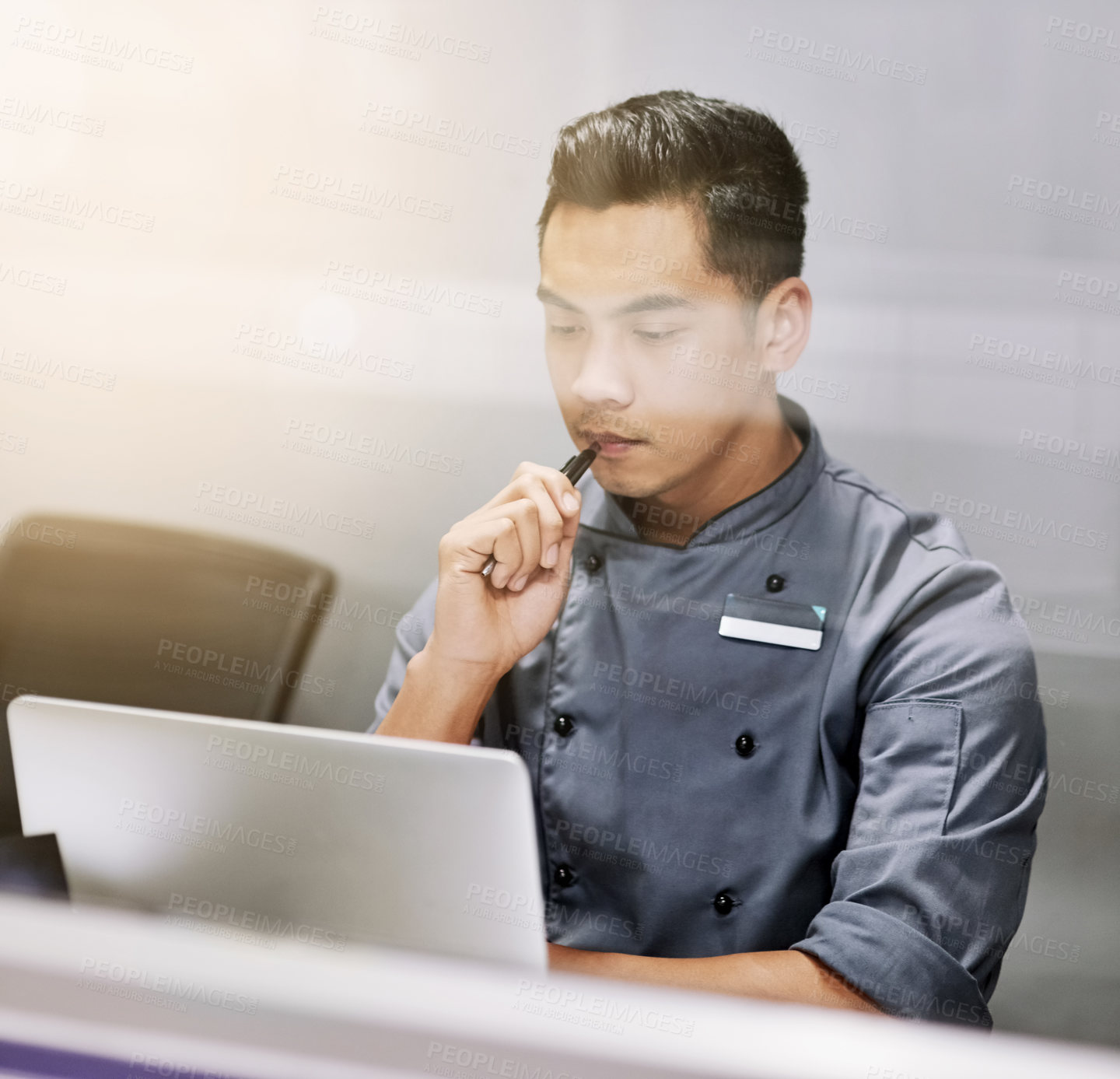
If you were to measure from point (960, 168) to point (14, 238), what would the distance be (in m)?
1.01

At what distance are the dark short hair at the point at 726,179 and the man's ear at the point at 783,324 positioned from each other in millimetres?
12

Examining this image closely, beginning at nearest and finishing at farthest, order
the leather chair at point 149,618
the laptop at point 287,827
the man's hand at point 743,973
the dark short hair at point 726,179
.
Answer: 1. the laptop at point 287,827
2. the man's hand at point 743,973
3. the dark short hair at point 726,179
4. the leather chair at point 149,618

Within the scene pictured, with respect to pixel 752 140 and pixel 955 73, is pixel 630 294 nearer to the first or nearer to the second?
pixel 752 140

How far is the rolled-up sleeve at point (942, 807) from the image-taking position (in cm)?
81

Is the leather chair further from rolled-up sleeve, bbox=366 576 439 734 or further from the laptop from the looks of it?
the laptop

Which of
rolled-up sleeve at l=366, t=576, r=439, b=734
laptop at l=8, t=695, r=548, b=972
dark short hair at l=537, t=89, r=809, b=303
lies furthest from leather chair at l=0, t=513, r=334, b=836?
dark short hair at l=537, t=89, r=809, b=303

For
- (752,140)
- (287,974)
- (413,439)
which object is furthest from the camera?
(413,439)

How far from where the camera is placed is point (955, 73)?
87 cm

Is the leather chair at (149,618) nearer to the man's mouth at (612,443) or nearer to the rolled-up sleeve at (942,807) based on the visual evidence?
the man's mouth at (612,443)

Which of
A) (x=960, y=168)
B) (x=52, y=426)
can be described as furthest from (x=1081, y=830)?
(x=52, y=426)

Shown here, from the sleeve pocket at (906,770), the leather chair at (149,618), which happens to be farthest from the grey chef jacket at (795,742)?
the leather chair at (149,618)

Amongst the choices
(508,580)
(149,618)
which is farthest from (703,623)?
(149,618)

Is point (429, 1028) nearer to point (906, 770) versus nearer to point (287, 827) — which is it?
point (287, 827)

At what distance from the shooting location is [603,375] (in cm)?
95
